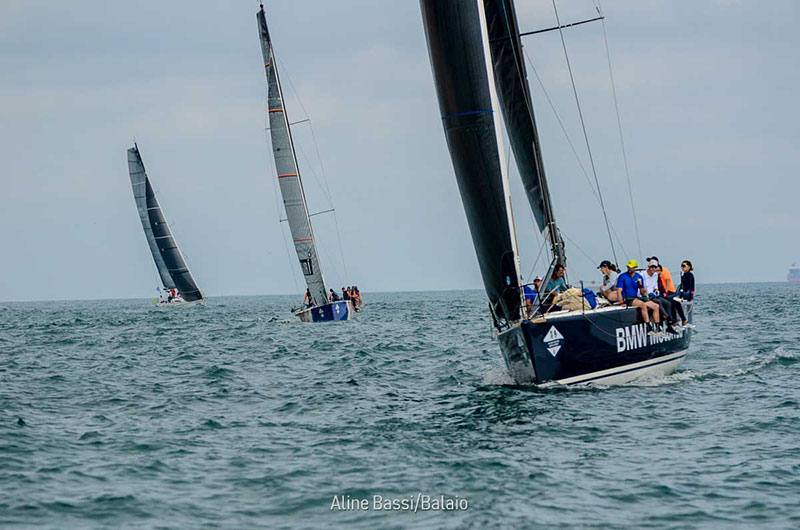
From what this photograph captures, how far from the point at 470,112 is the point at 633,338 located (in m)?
4.81

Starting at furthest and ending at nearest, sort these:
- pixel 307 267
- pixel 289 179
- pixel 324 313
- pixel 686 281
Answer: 1. pixel 307 267
2. pixel 324 313
3. pixel 289 179
4. pixel 686 281

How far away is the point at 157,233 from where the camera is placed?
225ft

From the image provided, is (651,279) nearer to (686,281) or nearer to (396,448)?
(686,281)

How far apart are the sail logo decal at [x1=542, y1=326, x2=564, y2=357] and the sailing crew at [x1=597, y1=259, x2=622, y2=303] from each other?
2735mm

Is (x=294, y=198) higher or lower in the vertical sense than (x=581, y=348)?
higher

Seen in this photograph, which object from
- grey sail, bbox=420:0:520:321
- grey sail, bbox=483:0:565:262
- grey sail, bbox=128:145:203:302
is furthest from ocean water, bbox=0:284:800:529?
grey sail, bbox=128:145:203:302

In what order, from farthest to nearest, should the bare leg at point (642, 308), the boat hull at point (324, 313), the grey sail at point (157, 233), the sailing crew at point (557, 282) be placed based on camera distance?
the grey sail at point (157, 233), the boat hull at point (324, 313), the sailing crew at point (557, 282), the bare leg at point (642, 308)

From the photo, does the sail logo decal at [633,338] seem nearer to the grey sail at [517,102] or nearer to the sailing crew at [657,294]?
the sailing crew at [657,294]

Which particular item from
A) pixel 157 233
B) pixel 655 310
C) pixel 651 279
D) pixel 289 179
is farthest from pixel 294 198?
pixel 157 233

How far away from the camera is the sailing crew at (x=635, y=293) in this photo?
15445 millimetres

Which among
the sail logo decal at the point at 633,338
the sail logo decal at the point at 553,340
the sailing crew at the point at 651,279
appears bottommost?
the sail logo decal at the point at 633,338

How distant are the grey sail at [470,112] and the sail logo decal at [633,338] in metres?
2.53

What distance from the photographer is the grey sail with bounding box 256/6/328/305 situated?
40.8 m

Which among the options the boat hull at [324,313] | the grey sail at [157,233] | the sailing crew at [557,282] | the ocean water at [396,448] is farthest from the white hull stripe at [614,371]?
the grey sail at [157,233]
